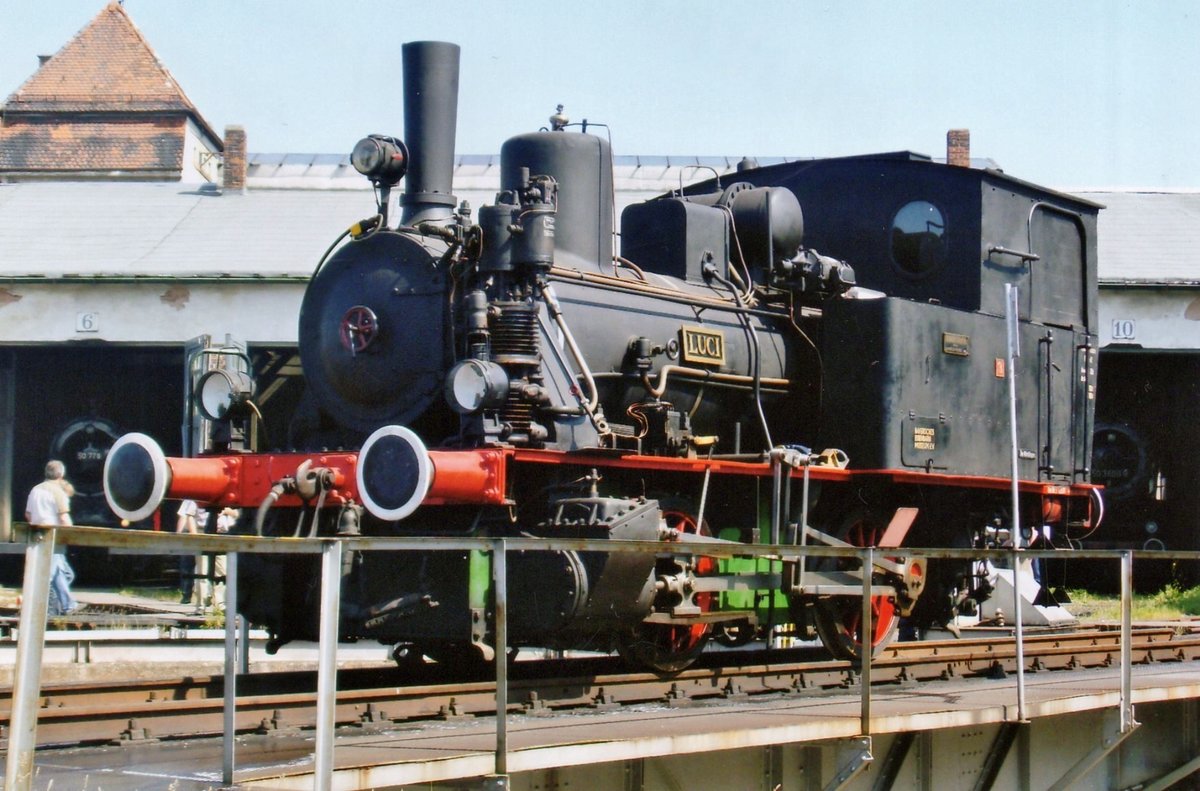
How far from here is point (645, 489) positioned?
8.95 metres

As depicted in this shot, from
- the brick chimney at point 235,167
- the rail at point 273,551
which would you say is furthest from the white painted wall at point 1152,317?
the rail at point 273,551

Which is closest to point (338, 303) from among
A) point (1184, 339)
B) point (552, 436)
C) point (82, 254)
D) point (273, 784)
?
point (552, 436)

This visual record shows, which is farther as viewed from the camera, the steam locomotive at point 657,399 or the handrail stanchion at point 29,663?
the steam locomotive at point 657,399

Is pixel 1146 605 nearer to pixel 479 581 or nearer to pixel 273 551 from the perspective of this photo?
pixel 479 581

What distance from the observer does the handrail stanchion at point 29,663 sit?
3564 mm

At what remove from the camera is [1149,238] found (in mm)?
24781

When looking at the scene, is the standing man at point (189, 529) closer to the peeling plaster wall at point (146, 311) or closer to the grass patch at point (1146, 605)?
the peeling plaster wall at point (146, 311)

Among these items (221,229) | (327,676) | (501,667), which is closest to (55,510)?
(221,229)

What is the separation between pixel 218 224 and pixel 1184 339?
1544cm

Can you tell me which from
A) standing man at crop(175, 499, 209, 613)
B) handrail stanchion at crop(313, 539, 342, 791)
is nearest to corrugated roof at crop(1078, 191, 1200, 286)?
standing man at crop(175, 499, 209, 613)

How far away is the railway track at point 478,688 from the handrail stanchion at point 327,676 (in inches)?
78.6

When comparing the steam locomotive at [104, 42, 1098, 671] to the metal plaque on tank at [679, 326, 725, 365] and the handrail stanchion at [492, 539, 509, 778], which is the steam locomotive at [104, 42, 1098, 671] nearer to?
the metal plaque on tank at [679, 326, 725, 365]

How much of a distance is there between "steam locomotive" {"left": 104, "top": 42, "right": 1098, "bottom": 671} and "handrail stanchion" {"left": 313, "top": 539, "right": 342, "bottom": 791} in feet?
6.06

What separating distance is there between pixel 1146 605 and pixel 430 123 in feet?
51.7
